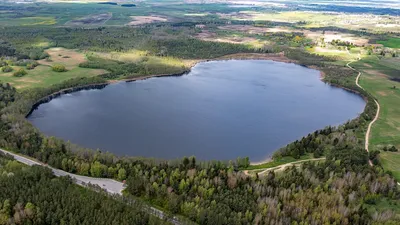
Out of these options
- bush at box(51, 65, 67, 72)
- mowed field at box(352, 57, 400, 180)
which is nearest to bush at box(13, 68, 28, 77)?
bush at box(51, 65, 67, 72)

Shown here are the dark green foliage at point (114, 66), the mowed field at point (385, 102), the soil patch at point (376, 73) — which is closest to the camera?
the mowed field at point (385, 102)

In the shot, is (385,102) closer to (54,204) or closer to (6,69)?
(54,204)

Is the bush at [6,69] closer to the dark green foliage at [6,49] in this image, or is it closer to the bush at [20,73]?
the bush at [20,73]

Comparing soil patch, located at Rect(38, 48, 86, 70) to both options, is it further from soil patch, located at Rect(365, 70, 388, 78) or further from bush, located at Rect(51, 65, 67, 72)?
soil patch, located at Rect(365, 70, 388, 78)

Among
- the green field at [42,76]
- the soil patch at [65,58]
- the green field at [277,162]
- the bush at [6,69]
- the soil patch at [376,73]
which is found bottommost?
the green field at [277,162]

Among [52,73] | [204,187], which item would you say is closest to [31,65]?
[52,73]

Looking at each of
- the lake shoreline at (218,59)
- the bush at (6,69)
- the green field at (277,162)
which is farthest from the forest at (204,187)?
the bush at (6,69)
